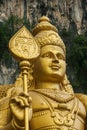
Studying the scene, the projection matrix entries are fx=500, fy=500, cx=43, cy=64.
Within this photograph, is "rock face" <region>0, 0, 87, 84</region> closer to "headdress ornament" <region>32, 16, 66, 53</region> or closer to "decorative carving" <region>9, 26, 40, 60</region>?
"headdress ornament" <region>32, 16, 66, 53</region>

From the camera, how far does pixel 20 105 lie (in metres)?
3.75

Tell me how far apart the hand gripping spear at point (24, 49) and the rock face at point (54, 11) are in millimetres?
17019

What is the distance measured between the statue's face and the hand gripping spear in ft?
1.08

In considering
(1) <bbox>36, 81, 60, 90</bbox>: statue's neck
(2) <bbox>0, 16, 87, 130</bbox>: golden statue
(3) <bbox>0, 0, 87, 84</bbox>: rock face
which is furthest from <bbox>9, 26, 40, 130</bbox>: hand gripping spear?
(3) <bbox>0, 0, 87, 84</bbox>: rock face

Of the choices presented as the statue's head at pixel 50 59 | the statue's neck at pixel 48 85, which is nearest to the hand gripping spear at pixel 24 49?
the statue's head at pixel 50 59

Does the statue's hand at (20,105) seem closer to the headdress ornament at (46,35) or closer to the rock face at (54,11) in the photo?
the headdress ornament at (46,35)

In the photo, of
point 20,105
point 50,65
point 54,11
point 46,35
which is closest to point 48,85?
point 50,65

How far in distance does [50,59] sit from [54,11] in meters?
17.9

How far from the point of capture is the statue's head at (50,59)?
4.46 meters

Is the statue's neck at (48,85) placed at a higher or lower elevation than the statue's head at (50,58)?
lower

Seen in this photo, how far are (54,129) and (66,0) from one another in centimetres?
1918

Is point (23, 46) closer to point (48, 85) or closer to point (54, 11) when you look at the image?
point (48, 85)

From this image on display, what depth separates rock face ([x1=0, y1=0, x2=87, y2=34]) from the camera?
21703 millimetres

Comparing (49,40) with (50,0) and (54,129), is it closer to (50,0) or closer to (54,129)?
(54,129)
